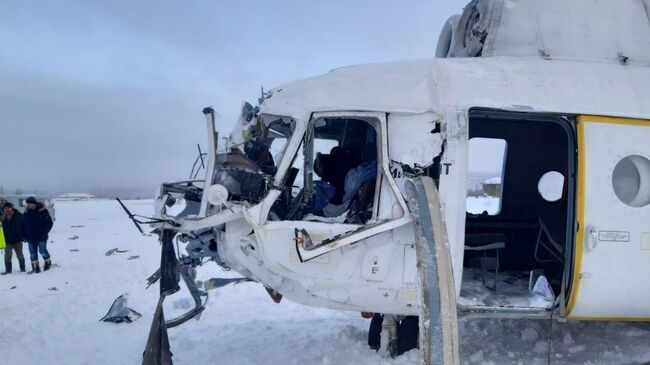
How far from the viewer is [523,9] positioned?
5203mm

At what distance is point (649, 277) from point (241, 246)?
3.87m

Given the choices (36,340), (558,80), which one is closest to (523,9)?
(558,80)

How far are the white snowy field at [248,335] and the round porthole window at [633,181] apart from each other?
174cm

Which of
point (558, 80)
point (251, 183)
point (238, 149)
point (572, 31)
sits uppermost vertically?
point (572, 31)

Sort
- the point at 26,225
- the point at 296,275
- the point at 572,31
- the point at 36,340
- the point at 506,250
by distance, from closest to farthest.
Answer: the point at 296,275, the point at 572,31, the point at 36,340, the point at 506,250, the point at 26,225

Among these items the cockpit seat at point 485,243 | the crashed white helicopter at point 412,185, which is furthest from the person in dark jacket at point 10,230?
the cockpit seat at point 485,243

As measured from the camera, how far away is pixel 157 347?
14.5ft

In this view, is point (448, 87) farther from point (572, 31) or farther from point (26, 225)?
point (26, 225)

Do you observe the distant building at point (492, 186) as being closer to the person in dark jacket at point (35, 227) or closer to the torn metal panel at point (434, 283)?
the torn metal panel at point (434, 283)

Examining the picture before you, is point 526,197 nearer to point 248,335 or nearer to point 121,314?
point 248,335

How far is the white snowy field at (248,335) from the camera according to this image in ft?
17.1

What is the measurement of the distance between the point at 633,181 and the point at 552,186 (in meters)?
2.88

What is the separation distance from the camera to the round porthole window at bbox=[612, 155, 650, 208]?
14.3ft

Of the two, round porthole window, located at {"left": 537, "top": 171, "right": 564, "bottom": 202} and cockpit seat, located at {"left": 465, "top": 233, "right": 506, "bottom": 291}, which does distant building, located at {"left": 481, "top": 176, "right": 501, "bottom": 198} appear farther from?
cockpit seat, located at {"left": 465, "top": 233, "right": 506, "bottom": 291}
